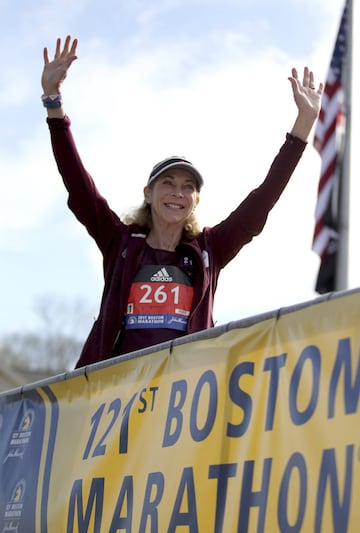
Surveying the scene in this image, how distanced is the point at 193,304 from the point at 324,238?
7.46 metres

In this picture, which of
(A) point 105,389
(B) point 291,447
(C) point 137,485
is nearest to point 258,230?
(A) point 105,389

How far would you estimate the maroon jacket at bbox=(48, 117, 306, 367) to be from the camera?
4438mm

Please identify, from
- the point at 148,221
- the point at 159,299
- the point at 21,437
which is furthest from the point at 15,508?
the point at 148,221

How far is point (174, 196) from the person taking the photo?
15.3ft

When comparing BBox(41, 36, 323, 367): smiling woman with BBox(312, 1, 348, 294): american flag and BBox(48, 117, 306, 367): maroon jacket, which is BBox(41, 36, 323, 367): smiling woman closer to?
BBox(48, 117, 306, 367): maroon jacket

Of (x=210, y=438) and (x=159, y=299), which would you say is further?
(x=159, y=299)

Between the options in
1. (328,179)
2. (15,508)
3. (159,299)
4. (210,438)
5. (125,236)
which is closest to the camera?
(210,438)

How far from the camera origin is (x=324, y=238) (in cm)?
1172

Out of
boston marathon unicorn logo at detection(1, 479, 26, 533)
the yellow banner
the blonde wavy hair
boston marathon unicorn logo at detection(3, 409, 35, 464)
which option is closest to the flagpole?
the blonde wavy hair

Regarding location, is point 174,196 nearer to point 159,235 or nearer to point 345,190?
point 159,235

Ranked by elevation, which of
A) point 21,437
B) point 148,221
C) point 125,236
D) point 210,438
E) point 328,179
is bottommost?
point 210,438

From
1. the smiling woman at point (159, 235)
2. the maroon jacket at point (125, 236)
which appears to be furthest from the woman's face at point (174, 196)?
the maroon jacket at point (125, 236)

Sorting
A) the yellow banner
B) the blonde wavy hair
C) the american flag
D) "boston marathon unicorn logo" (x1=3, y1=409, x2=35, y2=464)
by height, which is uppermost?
the american flag

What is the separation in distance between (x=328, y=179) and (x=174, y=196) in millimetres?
7475
